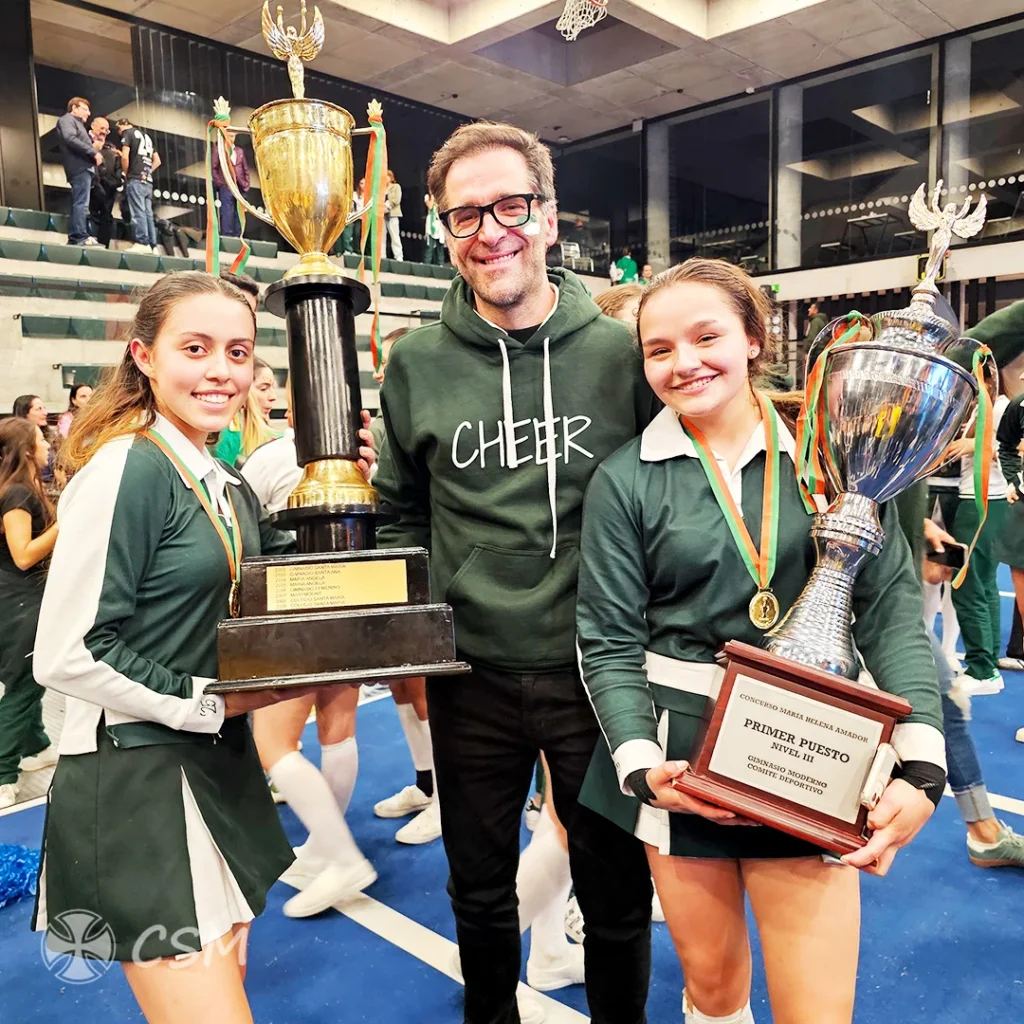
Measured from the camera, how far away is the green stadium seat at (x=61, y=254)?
847cm

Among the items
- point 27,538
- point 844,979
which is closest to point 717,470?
point 844,979

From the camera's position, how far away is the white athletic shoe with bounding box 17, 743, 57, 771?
11.3ft

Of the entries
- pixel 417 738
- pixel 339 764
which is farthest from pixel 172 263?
pixel 339 764

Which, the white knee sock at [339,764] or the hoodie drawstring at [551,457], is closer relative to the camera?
the hoodie drawstring at [551,457]

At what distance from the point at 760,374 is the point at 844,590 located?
16.3 inches

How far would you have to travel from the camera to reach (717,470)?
1265 millimetres

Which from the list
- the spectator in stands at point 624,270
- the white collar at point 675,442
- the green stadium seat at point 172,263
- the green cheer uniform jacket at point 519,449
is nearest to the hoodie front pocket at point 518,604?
the green cheer uniform jacket at point 519,449

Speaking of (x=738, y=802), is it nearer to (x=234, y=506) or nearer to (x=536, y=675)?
(x=536, y=675)

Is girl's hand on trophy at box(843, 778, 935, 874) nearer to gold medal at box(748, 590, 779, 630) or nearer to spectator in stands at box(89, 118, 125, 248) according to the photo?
gold medal at box(748, 590, 779, 630)

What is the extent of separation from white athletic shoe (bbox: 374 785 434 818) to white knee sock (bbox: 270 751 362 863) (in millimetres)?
539

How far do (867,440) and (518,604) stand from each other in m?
0.62

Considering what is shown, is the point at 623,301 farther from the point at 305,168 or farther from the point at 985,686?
the point at 985,686

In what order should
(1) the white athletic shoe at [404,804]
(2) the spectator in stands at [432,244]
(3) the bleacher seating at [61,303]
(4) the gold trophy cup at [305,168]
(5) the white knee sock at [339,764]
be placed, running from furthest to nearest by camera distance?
1. (2) the spectator in stands at [432,244]
2. (3) the bleacher seating at [61,303]
3. (1) the white athletic shoe at [404,804]
4. (5) the white knee sock at [339,764]
5. (4) the gold trophy cup at [305,168]
